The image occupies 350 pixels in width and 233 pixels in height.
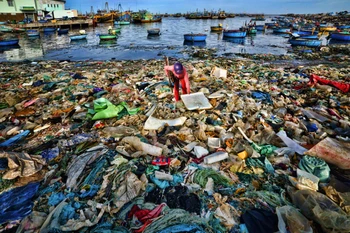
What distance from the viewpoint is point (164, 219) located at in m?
2.52

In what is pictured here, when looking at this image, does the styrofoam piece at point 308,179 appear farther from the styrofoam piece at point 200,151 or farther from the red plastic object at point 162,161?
the red plastic object at point 162,161

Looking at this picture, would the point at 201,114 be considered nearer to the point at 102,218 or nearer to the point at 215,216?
the point at 215,216

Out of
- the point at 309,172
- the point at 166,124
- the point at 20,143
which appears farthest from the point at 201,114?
the point at 20,143

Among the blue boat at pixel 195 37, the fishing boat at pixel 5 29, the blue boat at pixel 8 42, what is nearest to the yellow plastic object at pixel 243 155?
the blue boat at pixel 195 37

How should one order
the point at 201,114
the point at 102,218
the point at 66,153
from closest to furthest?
the point at 102,218, the point at 66,153, the point at 201,114

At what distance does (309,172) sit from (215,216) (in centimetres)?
179

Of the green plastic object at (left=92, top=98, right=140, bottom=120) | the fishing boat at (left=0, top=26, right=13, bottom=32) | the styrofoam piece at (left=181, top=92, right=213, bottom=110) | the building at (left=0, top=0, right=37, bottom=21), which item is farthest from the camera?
the building at (left=0, top=0, right=37, bottom=21)

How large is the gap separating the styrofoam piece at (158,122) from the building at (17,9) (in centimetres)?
5096

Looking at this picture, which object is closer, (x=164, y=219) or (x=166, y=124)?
(x=164, y=219)

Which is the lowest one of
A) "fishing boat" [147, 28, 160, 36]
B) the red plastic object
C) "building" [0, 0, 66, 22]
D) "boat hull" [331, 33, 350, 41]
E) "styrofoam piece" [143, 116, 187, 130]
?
the red plastic object

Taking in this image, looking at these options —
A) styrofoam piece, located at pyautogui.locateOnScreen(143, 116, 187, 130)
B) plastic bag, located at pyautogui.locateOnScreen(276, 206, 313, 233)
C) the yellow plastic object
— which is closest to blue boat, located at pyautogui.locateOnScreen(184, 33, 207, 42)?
styrofoam piece, located at pyautogui.locateOnScreen(143, 116, 187, 130)

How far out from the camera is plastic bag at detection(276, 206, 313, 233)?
2.23 meters

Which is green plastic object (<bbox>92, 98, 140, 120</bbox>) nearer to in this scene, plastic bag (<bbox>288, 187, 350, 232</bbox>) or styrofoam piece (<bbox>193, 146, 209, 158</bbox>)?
styrofoam piece (<bbox>193, 146, 209, 158</bbox>)

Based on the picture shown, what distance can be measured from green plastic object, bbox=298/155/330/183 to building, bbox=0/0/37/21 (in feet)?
177
